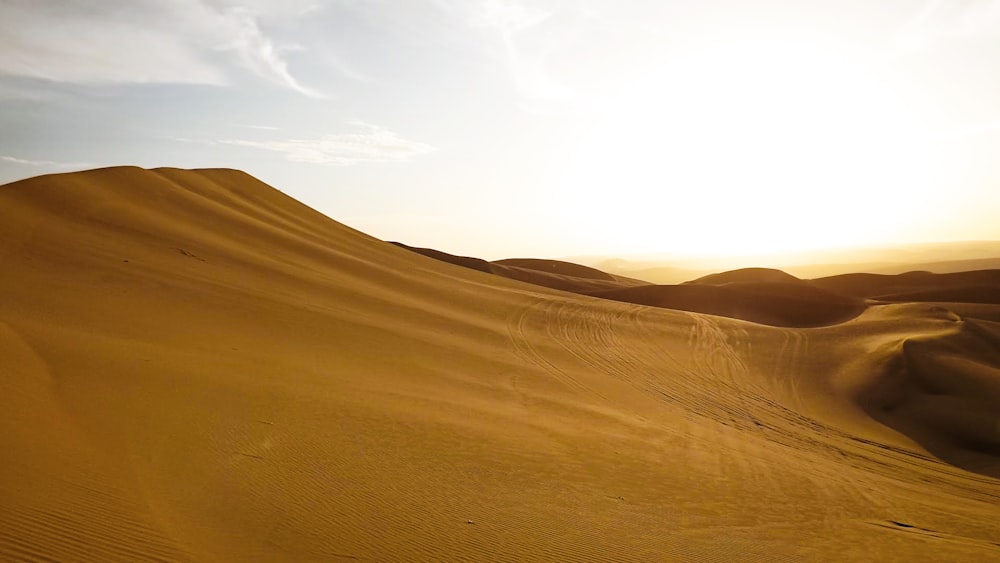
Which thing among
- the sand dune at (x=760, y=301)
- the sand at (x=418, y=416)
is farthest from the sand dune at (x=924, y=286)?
the sand at (x=418, y=416)

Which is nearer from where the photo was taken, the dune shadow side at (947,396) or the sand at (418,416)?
the sand at (418,416)

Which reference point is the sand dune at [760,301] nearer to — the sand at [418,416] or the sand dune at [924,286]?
the sand dune at [924,286]

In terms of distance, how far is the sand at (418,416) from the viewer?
618 centimetres

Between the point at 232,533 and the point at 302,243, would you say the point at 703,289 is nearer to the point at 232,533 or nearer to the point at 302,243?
the point at 302,243

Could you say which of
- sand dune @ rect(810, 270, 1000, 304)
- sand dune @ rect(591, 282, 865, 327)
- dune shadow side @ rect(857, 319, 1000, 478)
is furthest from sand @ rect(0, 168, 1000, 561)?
sand dune @ rect(810, 270, 1000, 304)

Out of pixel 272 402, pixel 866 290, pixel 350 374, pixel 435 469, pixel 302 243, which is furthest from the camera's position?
pixel 866 290

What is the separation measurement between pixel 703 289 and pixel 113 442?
32.8 m

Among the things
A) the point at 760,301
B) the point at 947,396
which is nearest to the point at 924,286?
the point at 760,301

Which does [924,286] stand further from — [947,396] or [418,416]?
[418,416]

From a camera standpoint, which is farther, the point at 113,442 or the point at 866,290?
the point at 866,290

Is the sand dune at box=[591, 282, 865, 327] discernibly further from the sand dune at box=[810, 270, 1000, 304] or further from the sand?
the sand

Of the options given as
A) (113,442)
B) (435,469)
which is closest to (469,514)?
(435,469)

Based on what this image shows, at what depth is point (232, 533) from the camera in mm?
5695

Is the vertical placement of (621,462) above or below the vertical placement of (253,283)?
below
